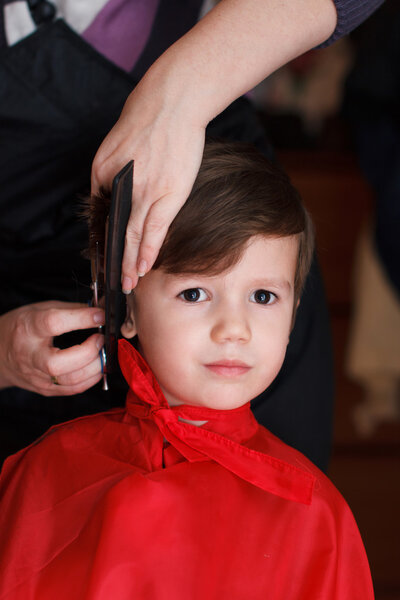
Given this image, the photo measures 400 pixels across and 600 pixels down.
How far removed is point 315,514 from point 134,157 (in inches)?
20.0

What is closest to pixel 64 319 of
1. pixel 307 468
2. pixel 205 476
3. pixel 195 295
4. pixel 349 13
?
pixel 195 295

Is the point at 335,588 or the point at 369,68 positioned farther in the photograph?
the point at 369,68

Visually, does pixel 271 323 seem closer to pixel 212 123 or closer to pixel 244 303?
pixel 244 303

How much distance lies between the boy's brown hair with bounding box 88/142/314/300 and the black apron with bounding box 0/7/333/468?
0.21 meters

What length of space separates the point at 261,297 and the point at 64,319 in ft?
0.87

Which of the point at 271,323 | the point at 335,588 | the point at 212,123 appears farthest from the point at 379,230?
the point at 335,588

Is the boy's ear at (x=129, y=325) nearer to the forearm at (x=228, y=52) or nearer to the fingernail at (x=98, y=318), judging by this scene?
the fingernail at (x=98, y=318)

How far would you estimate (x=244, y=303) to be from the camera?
2.74ft

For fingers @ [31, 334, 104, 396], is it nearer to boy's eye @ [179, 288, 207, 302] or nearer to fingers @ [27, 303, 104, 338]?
fingers @ [27, 303, 104, 338]

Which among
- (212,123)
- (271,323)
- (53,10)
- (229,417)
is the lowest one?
(229,417)

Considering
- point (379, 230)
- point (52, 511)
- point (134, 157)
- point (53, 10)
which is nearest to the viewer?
point (134, 157)

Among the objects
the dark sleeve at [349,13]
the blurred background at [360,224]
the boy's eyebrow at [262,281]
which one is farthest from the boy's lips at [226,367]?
the blurred background at [360,224]

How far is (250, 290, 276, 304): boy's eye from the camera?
85 centimetres

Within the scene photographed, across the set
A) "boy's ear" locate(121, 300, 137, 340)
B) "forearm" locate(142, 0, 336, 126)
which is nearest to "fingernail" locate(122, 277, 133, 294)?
"boy's ear" locate(121, 300, 137, 340)
